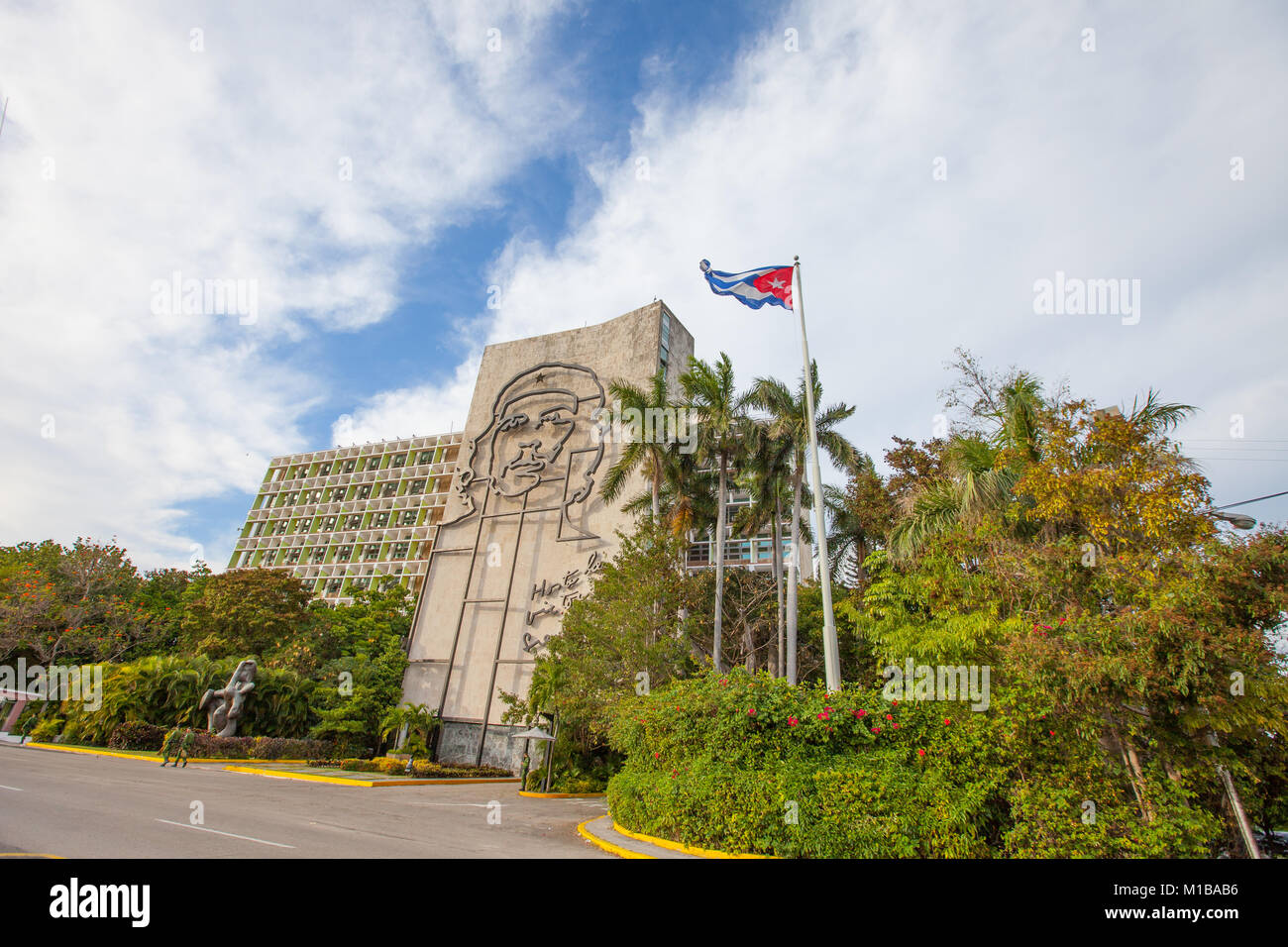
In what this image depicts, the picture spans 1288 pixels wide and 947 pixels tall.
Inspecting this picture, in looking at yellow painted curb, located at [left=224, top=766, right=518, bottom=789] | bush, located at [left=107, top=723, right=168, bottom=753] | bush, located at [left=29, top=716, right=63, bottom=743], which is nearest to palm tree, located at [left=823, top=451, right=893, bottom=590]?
yellow painted curb, located at [left=224, top=766, right=518, bottom=789]

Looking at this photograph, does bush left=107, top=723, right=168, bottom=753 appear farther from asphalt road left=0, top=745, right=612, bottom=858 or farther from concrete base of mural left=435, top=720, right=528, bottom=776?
concrete base of mural left=435, top=720, right=528, bottom=776

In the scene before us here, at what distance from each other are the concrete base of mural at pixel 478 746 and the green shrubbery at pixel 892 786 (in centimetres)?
2089

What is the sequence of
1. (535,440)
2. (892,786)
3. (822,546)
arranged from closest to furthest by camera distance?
(892,786)
(822,546)
(535,440)

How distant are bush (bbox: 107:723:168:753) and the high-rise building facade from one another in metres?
27.0

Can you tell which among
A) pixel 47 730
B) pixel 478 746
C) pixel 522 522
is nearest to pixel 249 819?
pixel 478 746

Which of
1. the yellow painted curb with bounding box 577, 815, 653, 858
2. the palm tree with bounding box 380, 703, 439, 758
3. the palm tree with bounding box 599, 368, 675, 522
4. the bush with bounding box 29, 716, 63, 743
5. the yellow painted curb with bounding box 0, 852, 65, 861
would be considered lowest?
the bush with bounding box 29, 716, 63, 743

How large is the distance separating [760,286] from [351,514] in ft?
199

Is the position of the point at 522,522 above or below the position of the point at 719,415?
below

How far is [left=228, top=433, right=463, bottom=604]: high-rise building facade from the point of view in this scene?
62.4m

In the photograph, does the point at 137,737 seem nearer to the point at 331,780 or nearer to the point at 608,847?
the point at 331,780

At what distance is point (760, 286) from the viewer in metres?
18.9

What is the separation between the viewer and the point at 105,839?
8219mm
